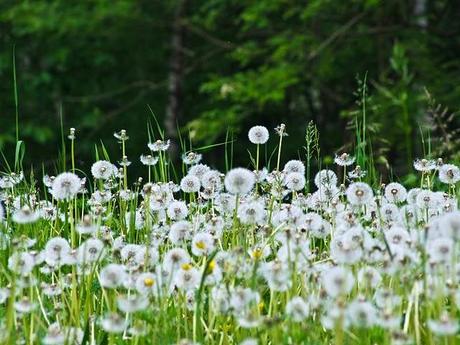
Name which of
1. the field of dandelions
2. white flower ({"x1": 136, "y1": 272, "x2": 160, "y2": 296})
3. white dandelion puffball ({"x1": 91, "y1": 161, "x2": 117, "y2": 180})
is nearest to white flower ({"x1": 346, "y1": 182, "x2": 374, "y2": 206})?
the field of dandelions

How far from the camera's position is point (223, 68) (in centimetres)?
1723

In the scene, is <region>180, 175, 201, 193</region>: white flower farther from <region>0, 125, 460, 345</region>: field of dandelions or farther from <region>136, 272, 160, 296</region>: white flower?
<region>136, 272, 160, 296</region>: white flower

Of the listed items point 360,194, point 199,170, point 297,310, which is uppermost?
point 199,170

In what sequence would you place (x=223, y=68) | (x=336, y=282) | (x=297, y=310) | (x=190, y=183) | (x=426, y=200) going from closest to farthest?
(x=336, y=282) < (x=297, y=310) < (x=426, y=200) < (x=190, y=183) < (x=223, y=68)

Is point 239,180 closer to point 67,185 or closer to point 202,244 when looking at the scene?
point 202,244

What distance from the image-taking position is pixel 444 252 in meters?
2.04

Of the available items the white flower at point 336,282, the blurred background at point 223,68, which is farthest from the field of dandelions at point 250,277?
the blurred background at point 223,68

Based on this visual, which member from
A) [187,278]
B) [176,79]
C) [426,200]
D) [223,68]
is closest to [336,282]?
[187,278]

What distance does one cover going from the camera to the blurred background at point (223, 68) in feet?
34.9

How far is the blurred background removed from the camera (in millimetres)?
10641

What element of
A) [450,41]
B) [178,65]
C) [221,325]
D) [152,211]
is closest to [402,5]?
[450,41]

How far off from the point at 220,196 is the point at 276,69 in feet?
25.0

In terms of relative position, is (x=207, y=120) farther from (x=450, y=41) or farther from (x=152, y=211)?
(x=152, y=211)

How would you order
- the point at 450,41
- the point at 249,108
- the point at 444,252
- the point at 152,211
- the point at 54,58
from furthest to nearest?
the point at 54,58, the point at 450,41, the point at 249,108, the point at 152,211, the point at 444,252
